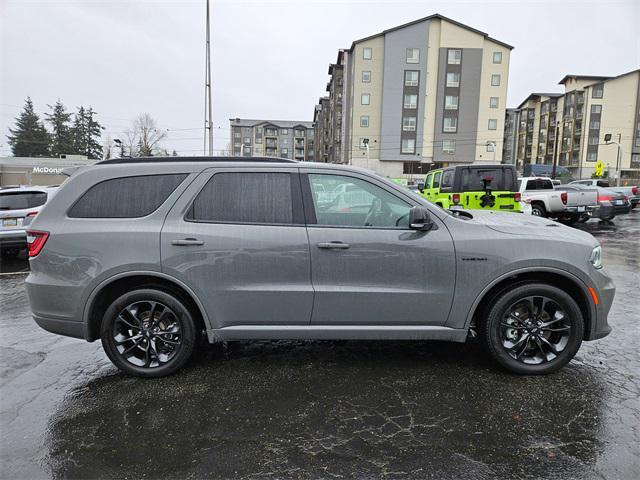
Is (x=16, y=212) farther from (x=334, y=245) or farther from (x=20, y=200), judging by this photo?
(x=334, y=245)

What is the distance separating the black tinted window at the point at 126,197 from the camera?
3641mm

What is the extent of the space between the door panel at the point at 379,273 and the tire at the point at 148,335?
1.17 metres

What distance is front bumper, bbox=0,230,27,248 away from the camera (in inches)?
342

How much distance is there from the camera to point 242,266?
11.6 feet

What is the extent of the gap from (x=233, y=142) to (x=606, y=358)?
117078 mm

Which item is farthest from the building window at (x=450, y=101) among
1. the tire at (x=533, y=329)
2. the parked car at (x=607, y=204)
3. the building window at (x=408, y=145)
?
the tire at (x=533, y=329)

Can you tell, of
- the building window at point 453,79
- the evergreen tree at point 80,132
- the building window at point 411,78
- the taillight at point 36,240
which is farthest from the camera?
the evergreen tree at point 80,132

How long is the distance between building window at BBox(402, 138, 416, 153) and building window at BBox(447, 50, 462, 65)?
1021 centimetres

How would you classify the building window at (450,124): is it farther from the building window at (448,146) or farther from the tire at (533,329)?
the tire at (533,329)

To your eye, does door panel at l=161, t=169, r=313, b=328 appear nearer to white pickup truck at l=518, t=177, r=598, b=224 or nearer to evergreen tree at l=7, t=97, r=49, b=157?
white pickup truck at l=518, t=177, r=598, b=224

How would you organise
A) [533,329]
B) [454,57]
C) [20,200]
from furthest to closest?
[454,57]
[20,200]
[533,329]

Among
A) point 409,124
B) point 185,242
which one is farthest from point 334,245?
point 409,124

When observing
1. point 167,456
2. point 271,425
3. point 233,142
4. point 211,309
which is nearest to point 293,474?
point 271,425

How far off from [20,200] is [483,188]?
37.5ft
